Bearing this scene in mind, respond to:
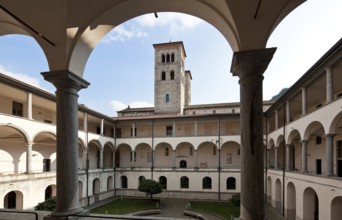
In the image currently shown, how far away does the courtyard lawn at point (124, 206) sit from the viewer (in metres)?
22.1

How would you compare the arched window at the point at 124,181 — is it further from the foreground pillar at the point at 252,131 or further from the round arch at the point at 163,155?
the foreground pillar at the point at 252,131

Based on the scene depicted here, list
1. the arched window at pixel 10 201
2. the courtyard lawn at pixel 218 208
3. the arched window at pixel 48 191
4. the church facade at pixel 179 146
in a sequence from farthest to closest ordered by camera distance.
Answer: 1. the arched window at pixel 48 191
2. the courtyard lawn at pixel 218 208
3. the arched window at pixel 10 201
4. the church facade at pixel 179 146

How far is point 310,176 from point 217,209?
34.2 ft

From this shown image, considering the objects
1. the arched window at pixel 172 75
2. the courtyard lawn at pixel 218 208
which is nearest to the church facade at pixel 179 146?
the arched window at pixel 172 75

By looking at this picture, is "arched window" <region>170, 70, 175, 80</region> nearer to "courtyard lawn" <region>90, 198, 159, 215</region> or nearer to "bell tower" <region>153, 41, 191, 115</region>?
"bell tower" <region>153, 41, 191, 115</region>

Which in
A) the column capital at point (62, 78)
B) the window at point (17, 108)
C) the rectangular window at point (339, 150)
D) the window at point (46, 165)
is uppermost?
the window at point (17, 108)

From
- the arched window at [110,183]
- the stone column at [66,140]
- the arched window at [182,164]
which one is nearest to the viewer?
the stone column at [66,140]

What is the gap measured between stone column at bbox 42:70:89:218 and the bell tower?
115 ft

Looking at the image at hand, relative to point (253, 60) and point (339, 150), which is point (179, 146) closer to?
point (339, 150)

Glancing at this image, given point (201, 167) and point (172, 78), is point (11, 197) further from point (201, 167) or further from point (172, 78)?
point (172, 78)

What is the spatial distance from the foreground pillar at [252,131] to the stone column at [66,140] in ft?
9.71

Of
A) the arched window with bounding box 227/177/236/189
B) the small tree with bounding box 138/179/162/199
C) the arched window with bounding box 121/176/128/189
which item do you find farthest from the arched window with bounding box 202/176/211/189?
the arched window with bounding box 121/176/128/189

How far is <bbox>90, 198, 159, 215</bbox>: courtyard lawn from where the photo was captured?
72.5 ft

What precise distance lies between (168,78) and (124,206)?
2278 cm
